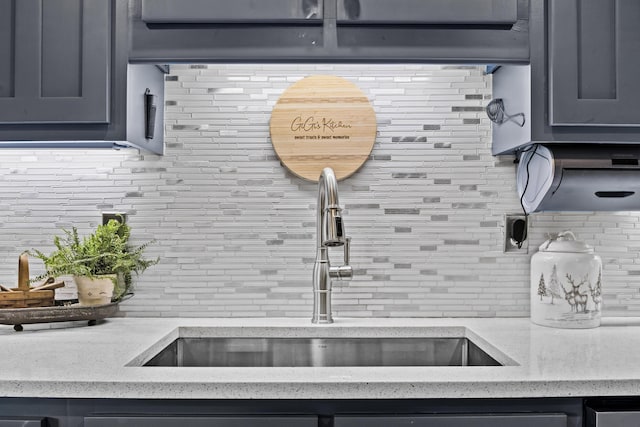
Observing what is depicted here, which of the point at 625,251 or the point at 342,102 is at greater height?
the point at 342,102

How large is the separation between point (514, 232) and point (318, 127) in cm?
72

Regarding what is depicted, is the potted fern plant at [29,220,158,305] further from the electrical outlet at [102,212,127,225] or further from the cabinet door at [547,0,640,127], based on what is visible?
the cabinet door at [547,0,640,127]

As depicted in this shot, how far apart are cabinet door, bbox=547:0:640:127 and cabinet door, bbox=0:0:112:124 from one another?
1.20 meters

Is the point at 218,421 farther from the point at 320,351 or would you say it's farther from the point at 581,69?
the point at 581,69

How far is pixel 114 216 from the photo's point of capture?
1.89 metres

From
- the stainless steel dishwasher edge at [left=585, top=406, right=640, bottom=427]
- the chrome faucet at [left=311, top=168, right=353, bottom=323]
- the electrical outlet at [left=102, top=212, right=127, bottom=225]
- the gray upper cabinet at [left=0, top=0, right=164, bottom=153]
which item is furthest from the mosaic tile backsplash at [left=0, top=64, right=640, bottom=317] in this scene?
the stainless steel dishwasher edge at [left=585, top=406, right=640, bottom=427]

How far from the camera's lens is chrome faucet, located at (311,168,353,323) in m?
1.67

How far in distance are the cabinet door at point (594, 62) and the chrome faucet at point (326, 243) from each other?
63cm

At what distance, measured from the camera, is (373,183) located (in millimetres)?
1906

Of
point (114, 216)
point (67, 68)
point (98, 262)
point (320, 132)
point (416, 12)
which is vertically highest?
point (416, 12)

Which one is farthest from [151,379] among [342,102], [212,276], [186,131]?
[342,102]

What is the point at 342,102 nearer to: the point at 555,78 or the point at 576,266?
the point at 555,78

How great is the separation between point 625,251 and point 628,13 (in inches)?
30.0

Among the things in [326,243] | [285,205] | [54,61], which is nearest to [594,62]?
[326,243]
